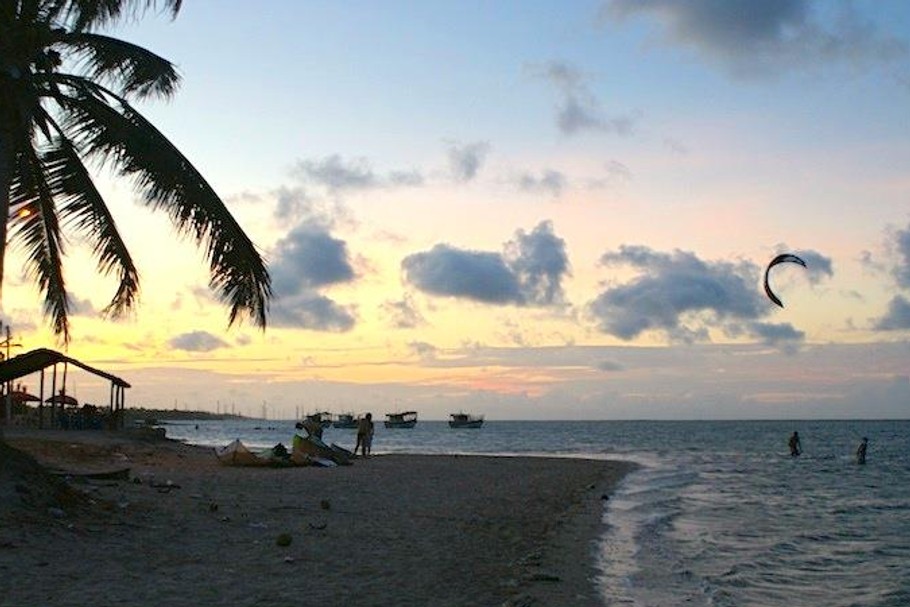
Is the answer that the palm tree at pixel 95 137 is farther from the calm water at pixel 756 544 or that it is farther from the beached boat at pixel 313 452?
the beached boat at pixel 313 452

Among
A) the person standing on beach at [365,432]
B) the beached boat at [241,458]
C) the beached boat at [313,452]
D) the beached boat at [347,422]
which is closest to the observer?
the beached boat at [241,458]

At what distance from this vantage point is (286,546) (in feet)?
36.8

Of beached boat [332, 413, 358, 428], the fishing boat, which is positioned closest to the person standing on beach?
the fishing boat

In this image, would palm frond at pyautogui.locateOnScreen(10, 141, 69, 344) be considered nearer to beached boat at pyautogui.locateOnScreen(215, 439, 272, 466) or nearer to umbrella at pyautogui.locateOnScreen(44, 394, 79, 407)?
beached boat at pyautogui.locateOnScreen(215, 439, 272, 466)

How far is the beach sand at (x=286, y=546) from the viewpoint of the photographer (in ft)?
28.4

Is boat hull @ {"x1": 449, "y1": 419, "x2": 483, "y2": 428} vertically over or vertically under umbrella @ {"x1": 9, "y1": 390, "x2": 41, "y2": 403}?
under

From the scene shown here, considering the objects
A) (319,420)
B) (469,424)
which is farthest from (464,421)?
(319,420)

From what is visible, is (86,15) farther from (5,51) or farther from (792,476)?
(792,476)

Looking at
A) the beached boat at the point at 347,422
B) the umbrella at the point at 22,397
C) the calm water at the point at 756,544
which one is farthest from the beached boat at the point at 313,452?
the beached boat at the point at 347,422

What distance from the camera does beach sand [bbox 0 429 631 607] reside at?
8.66m

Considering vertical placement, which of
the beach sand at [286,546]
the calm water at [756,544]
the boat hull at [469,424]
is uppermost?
the beach sand at [286,546]

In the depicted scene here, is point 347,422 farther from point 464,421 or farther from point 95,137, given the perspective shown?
point 95,137

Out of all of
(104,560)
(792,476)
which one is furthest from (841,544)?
(792,476)

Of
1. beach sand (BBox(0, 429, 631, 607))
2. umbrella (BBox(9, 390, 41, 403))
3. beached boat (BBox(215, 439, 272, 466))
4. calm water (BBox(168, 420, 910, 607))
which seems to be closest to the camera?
beach sand (BBox(0, 429, 631, 607))
